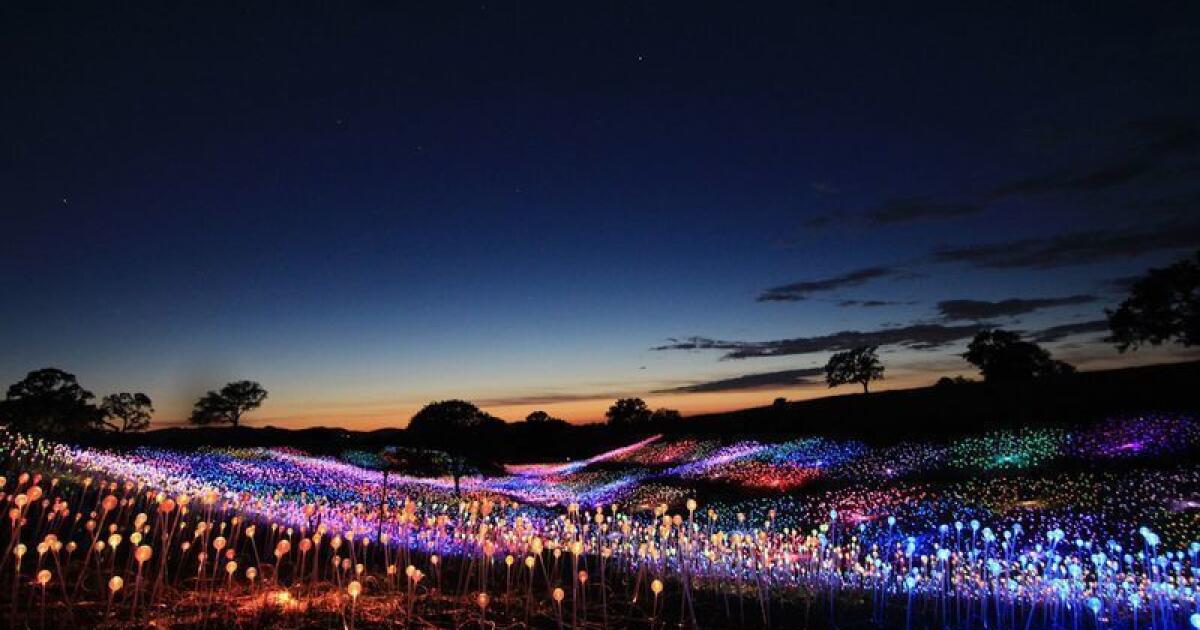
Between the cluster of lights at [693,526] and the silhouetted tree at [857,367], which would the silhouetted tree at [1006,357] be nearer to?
the silhouetted tree at [857,367]

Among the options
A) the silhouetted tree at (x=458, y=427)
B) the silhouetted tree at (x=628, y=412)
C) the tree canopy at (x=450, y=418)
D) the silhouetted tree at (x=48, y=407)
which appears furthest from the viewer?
the silhouetted tree at (x=628, y=412)

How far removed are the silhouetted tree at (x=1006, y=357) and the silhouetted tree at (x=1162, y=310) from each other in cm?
2673

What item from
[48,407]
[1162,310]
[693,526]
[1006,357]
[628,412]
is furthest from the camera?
[628,412]

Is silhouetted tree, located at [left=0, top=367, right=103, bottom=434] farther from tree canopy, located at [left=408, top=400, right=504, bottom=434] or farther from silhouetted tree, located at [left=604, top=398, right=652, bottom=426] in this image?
silhouetted tree, located at [left=604, top=398, right=652, bottom=426]

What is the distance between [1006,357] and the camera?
183 ft

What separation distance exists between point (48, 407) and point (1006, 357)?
196 ft

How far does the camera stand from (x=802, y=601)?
25.1 feet

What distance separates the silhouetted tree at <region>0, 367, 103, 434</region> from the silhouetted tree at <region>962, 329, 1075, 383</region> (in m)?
57.0

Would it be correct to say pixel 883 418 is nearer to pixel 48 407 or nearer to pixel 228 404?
pixel 48 407

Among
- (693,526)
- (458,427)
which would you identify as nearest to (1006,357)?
(458,427)

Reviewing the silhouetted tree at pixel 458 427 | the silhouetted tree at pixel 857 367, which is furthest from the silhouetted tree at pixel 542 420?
the silhouetted tree at pixel 857 367

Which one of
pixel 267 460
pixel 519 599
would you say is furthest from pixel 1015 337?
pixel 519 599

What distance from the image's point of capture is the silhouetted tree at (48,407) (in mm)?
20516

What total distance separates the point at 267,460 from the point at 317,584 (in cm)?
2382
